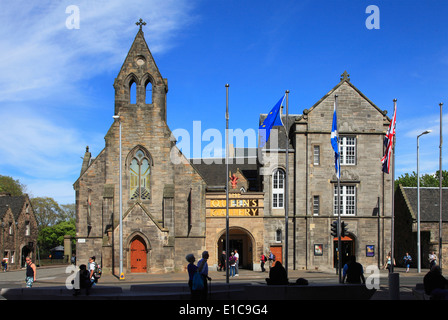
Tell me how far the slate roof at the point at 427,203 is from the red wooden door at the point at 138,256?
2276 centimetres

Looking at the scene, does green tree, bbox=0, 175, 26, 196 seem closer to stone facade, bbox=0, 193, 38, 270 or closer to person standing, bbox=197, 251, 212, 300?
stone facade, bbox=0, 193, 38, 270

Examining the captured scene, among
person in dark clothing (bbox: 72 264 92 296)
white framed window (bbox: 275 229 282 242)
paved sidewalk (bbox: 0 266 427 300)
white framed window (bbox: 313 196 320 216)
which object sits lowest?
paved sidewalk (bbox: 0 266 427 300)

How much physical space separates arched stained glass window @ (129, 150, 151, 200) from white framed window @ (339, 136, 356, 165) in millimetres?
15138

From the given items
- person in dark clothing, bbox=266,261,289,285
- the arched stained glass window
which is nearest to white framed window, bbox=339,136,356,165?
the arched stained glass window

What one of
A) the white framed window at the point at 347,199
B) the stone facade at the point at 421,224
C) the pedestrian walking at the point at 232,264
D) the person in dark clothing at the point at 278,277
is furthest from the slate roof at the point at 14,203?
the person in dark clothing at the point at 278,277

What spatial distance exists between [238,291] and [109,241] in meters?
20.7

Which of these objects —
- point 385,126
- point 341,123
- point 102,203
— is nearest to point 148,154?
point 102,203

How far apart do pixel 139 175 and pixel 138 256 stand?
20.2 feet

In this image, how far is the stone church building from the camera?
37562mm

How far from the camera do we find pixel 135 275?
3438cm

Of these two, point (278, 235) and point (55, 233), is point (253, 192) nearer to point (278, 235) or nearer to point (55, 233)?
point (278, 235)

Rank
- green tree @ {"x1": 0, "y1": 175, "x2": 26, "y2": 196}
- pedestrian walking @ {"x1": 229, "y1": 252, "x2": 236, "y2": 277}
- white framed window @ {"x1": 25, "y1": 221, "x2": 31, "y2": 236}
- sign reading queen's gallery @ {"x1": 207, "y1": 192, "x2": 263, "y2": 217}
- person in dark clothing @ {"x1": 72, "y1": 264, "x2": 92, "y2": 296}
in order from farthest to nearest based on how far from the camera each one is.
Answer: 1. green tree @ {"x1": 0, "y1": 175, "x2": 26, "y2": 196}
2. white framed window @ {"x1": 25, "y1": 221, "x2": 31, "y2": 236}
3. sign reading queen's gallery @ {"x1": 207, "y1": 192, "x2": 263, "y2": 217}
4. pedestrian walking @ {"x1": 229, "y1": 252, "x2": 236, "y2": 277}
5. person in dark clothing @ {"x1": 72, "y1": 264, "x2": 92, "y2": 296}

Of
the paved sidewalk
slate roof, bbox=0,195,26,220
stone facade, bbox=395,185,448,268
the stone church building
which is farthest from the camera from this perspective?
slate roof, bbox=0,195,26,220

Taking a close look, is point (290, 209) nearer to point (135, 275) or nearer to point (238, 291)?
point (135, 275)
